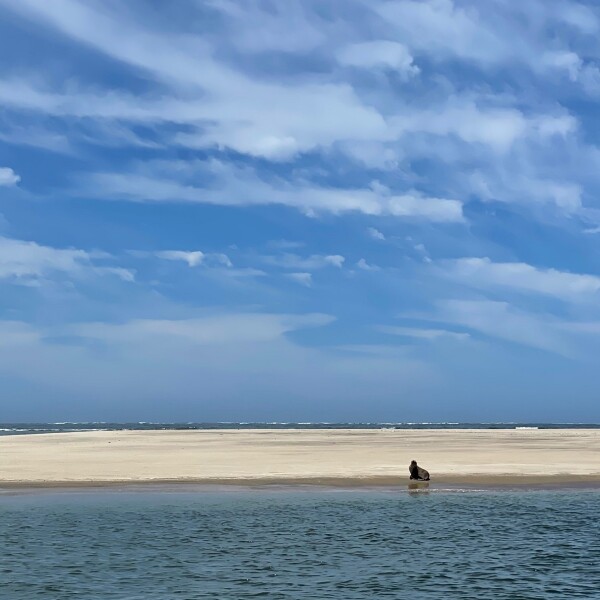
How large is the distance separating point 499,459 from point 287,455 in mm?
14881

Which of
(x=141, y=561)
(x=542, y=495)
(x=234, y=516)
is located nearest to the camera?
(x=141, y=561)

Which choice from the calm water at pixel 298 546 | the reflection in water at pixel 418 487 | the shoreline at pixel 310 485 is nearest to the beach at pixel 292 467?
the shoreline at pixel 310 485

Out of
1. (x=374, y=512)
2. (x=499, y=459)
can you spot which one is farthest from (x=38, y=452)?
(x=374, y=512)

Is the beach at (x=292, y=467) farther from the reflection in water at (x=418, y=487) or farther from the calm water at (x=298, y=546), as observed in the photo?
the calm water at (x=298, y=546)

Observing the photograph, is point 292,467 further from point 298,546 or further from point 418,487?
point 298,546

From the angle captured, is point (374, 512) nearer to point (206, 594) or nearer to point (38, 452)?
point (206, 594)

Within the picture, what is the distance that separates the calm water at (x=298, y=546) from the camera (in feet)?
58.5

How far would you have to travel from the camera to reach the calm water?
703 inches

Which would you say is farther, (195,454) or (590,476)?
(195,454)

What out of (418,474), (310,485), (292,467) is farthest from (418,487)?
(292,467)

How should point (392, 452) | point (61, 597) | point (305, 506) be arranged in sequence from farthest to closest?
1. point (392, 452)
2. point (305, 506)
3. point (61, 597)

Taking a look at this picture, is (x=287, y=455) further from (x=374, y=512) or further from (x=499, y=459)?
(x=374, y=512)

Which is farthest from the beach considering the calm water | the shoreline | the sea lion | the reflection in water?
the calm water

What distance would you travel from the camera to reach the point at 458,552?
21.8m
